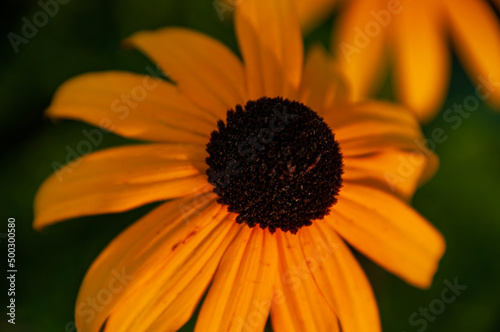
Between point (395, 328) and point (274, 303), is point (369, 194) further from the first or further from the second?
point (395, 328)

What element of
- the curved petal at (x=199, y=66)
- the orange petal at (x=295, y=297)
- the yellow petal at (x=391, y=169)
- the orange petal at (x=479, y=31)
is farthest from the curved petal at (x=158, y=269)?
the orange petal at (x=479, y=31)

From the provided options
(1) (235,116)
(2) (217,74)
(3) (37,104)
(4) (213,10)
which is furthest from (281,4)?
(3) (37,104)

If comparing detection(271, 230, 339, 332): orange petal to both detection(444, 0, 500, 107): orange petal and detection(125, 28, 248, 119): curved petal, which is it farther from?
detection(444, 0, 500, 107): orange petal

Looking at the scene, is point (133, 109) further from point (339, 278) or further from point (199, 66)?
point (339, 278)

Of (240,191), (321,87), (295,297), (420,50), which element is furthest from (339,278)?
(420,50)

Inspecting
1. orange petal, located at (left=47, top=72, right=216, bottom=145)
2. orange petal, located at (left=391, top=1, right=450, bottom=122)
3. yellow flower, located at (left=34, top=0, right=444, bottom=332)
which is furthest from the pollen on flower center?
orange petal, located at (left=391, top=1, right=450, bottom=122)

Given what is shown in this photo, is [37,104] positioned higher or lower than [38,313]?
higher
